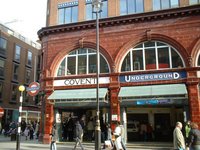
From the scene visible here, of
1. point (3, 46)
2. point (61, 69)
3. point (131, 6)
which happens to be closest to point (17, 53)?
point (3, 46)

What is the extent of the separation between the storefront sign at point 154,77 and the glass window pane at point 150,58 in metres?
0.75

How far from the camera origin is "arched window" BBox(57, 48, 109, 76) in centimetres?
2118

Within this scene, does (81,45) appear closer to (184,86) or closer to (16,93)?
(184,86)

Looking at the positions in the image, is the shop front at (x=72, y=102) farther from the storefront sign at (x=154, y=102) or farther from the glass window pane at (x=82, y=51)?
the storefront sign at (x=154, y=102)

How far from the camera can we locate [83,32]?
21.6 metres

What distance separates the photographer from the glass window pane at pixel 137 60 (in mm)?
19906

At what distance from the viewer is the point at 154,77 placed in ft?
62.6

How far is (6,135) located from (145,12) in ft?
68.9

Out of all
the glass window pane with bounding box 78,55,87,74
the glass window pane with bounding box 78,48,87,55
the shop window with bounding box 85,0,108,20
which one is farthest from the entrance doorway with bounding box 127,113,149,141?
the shop window with bounding box 85,0,108,20

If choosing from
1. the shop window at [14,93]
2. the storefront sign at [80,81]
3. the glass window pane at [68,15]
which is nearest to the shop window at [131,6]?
the glass window pane at [68,15]

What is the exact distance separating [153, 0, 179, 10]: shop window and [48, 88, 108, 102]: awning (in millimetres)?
7486

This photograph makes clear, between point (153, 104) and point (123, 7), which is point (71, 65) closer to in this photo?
point (123, 7)

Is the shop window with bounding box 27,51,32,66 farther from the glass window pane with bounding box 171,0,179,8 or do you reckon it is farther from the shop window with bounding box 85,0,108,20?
the glass window pane with bounding box 171,0,179,8

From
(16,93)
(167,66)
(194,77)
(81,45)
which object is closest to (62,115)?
(81,45)
